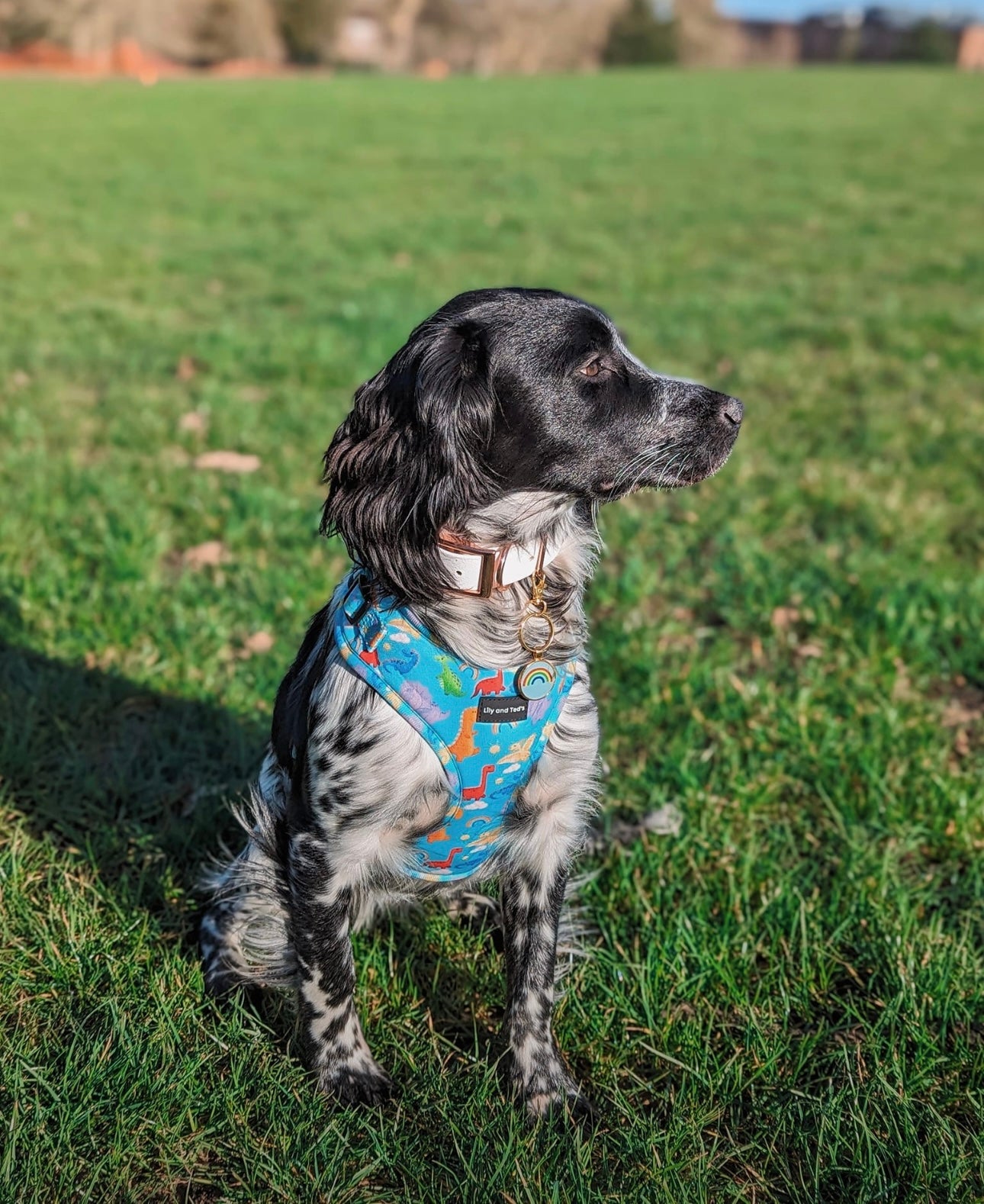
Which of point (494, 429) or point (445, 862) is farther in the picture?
point (445, 862)

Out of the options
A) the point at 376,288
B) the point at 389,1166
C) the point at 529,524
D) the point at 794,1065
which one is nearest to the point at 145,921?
the point at 389,1166

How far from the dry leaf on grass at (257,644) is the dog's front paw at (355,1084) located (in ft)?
6.37

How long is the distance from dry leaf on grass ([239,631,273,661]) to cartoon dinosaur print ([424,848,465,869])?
70.3 inches

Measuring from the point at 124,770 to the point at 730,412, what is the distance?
6.83ft

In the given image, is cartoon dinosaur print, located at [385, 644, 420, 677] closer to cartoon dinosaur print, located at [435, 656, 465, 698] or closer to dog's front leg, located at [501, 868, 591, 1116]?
cartoon dinosaur print, located at [435, 656, 465, 698]

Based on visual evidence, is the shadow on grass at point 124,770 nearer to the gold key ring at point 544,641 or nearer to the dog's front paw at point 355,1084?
the dog's front paw at point 355,1084

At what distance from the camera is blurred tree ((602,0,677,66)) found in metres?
67.6

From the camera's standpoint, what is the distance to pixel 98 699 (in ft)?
12.1

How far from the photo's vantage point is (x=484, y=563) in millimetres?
2373

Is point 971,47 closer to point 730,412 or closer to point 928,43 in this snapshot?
point 928,43

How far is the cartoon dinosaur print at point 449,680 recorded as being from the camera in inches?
90.3

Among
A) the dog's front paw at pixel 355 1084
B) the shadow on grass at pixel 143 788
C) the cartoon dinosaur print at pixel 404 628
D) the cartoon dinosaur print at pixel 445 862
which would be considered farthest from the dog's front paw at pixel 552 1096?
the cartoon dinosaur print at pixel 404 628

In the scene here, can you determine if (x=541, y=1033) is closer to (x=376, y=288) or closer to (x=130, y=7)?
(x=376, y=288)

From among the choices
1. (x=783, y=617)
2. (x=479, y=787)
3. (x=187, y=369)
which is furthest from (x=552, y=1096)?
(x=187, y=369)
